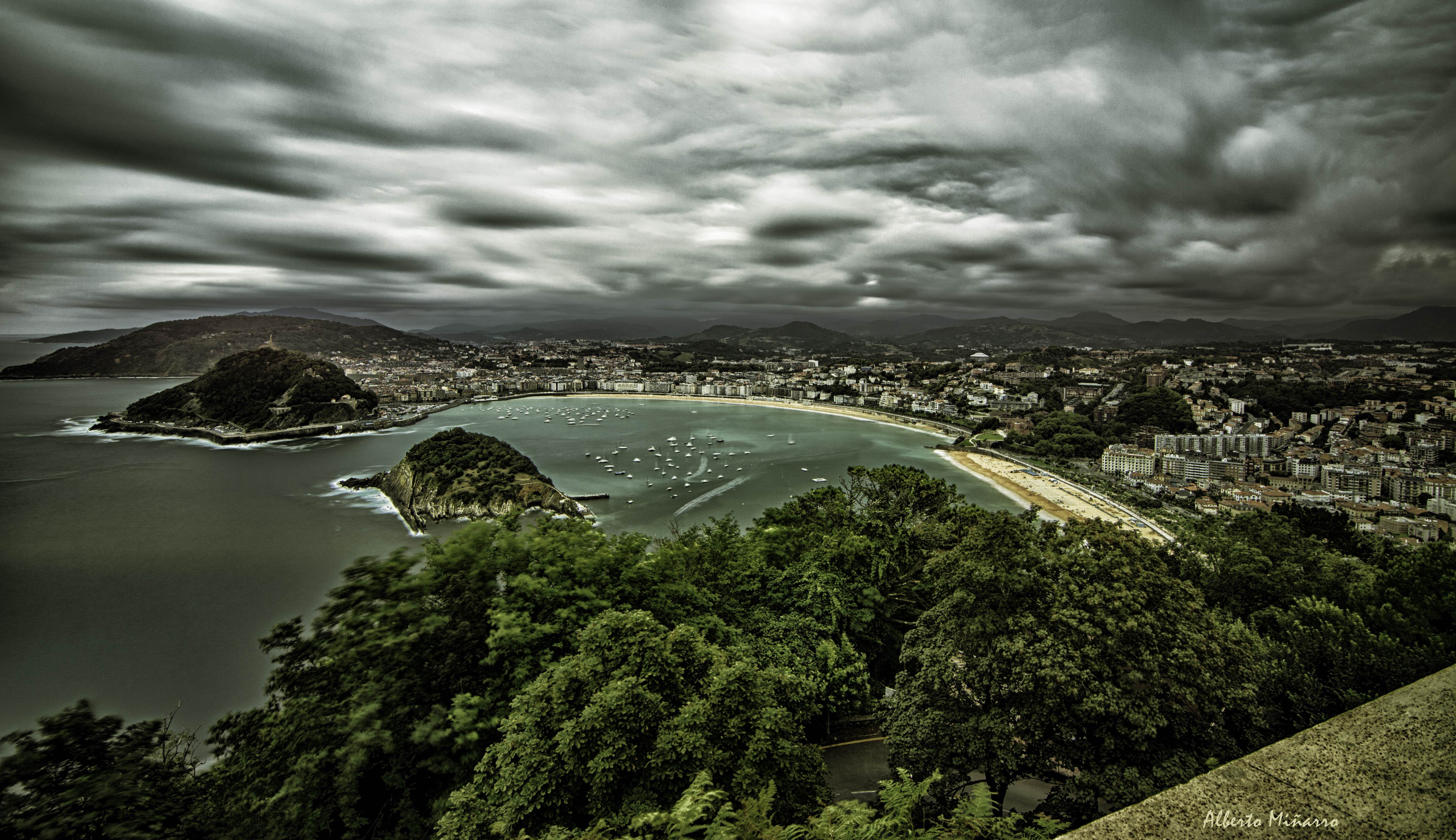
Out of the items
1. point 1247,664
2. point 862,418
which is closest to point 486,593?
point 1247,664

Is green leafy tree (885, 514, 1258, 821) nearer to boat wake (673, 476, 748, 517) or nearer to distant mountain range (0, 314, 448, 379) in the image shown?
boat wake (673, 476, 748, 517)

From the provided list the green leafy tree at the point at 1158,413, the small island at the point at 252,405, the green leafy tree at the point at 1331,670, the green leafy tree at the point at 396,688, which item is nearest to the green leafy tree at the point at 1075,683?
the green leafy tree at the point at 1331,670

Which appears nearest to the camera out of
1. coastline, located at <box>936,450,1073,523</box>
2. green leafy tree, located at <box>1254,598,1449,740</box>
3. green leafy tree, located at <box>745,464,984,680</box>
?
green leafy tree, located at <box>1254,598,1449,740</box>

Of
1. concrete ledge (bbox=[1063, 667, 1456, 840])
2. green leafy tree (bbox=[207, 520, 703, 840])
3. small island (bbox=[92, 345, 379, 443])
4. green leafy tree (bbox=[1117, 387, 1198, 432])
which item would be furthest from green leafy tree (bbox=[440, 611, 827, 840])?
green leafy tree (bbox=[1117, 387, 1198, 432])

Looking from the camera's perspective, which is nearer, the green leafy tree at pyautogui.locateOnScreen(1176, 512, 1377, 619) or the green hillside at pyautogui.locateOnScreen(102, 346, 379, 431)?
the green leafy tree at pyautogui.locateOnScreen(1176, 512, 1377, 619)

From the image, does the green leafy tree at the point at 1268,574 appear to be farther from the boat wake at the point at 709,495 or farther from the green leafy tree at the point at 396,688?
the boat wake at the point at 709,495

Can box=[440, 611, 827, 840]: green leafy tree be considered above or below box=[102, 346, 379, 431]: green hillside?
below
